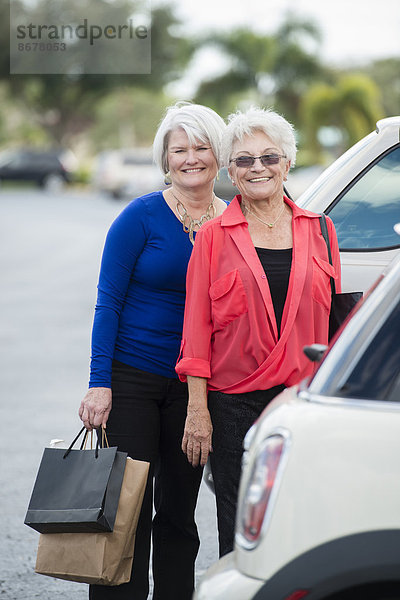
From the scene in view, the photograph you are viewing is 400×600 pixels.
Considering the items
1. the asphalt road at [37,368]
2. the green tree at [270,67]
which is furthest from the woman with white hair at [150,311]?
the green tree at [270,67]

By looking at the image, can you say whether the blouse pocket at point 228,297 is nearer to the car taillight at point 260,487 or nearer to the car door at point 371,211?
the car taillight at point 260,487

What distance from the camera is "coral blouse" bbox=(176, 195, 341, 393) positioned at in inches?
122

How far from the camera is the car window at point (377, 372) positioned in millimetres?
2219

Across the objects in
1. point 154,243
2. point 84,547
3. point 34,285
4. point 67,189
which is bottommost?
point 67,189

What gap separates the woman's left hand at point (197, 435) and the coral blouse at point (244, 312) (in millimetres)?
110

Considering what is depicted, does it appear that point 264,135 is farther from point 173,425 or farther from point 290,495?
point 290,495

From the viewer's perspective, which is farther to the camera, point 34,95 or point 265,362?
point 34,95

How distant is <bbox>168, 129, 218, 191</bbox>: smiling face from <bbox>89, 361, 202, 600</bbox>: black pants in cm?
73

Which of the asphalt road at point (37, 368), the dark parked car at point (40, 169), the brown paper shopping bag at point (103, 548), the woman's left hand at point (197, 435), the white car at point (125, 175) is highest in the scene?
the woman's left hand at point (197, 435)

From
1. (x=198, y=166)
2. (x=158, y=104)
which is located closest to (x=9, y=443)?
(x=198, y=166)

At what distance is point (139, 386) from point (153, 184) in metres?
30.7

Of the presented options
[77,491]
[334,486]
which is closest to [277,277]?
[77,491]

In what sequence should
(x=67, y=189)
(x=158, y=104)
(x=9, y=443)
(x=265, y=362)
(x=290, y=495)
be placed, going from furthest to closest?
1. (x=158, y=104)
2. (x=67, y=189)
3. (x=9, y=443)
4. (x=265, y=362)
5. (x=290, y=495)

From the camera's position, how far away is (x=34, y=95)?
198ft
